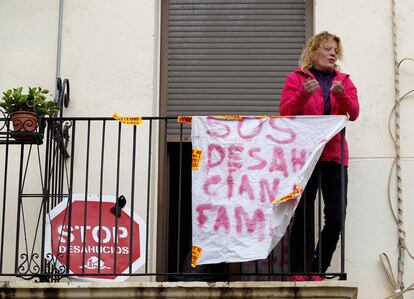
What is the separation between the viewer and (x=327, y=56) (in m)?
9.30

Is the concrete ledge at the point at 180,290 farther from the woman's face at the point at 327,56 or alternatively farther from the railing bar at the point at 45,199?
the woman's face at the point at 327,56

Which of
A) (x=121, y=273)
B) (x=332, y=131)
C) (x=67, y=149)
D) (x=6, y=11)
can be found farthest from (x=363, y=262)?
(x=6, y=11)

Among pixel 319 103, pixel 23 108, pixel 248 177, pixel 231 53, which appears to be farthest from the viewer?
pixel 231 53

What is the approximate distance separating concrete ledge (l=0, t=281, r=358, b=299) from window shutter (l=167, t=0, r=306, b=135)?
6.14 ft

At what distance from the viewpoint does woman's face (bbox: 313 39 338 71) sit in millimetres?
9297

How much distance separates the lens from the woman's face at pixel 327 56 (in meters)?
9.30

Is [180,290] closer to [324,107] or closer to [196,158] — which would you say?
[196,158]

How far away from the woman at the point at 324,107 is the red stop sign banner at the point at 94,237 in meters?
1.26

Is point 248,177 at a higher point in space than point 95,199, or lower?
higher

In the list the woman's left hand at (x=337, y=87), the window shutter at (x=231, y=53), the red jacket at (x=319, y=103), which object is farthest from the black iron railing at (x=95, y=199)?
the woman's left hand at (x=337, y=87)

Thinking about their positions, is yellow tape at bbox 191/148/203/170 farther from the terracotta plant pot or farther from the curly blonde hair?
the terracotta plant pot

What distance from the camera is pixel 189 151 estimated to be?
10.5 meters

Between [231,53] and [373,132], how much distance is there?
1391 mm

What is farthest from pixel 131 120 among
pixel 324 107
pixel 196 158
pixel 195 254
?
pixel 324 107
